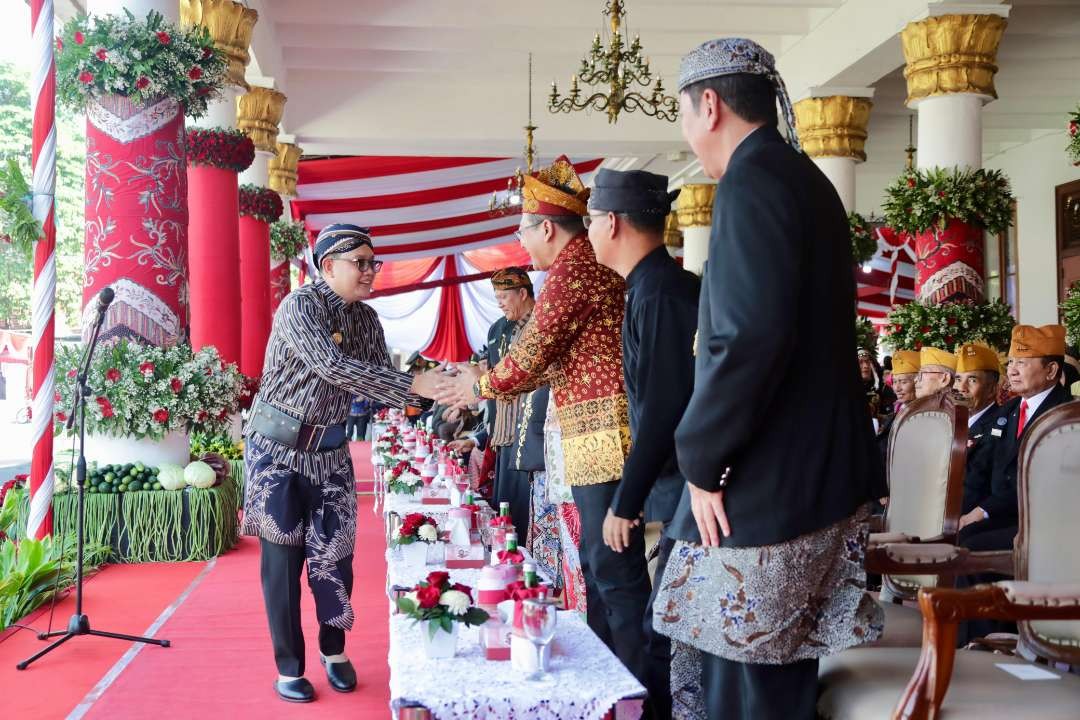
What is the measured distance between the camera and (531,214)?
121 inches

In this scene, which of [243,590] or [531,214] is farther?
[243,590]

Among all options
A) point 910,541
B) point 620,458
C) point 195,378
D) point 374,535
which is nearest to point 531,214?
point 620,458

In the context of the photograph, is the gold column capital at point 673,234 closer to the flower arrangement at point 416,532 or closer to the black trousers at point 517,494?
the black trousers at point 517,494

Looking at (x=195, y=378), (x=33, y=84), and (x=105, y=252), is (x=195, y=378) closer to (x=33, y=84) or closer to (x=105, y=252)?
(x=105, y=252)

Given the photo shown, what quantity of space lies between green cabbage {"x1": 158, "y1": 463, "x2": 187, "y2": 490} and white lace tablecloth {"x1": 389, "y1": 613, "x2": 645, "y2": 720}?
3.70 m

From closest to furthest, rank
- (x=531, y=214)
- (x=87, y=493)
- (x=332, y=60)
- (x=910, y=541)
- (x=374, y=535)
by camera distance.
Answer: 1. (x=910, y=541)
2. (x=531, y=214)
3. (x=87, y=493)
4. (x=374, y=535)
5. (x=332, y=60)

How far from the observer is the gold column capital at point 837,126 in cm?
888

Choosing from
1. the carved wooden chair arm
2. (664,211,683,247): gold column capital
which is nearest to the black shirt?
the carved wooden chair arm

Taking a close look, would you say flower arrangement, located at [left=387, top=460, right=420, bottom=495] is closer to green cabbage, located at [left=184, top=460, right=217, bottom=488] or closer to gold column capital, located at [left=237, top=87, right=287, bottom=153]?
green cabbage, located at [left=184, top=460, right=217, bottom=488]

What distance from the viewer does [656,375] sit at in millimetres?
2377

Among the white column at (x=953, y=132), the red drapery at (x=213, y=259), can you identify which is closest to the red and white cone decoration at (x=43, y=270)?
the red drapery at (x=213, y=259)

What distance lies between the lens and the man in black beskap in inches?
92.7

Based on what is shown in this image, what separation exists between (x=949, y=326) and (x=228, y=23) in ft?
17.0

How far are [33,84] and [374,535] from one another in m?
3.47
